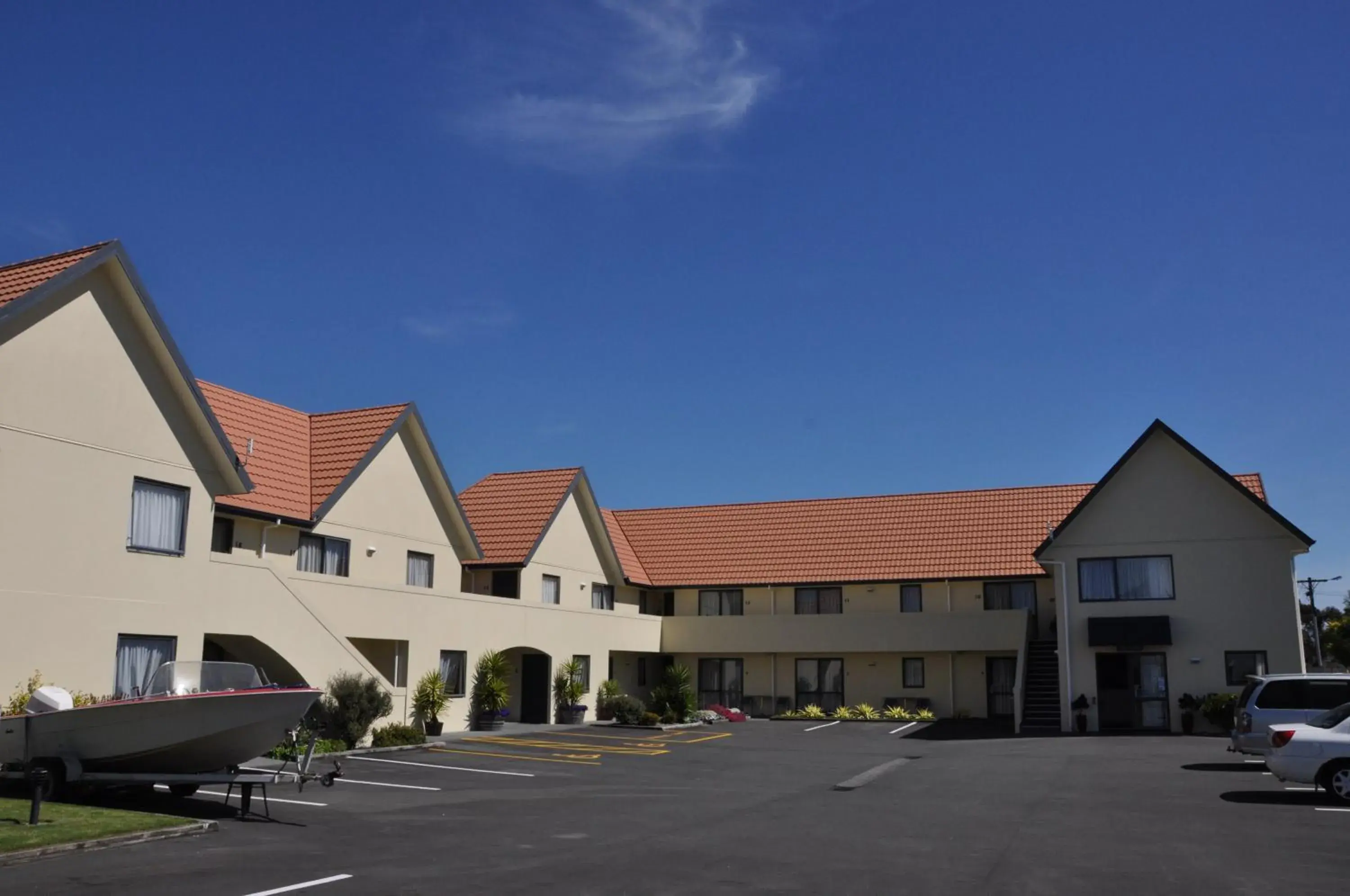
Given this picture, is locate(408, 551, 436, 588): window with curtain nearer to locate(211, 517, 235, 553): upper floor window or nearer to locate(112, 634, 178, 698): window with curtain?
locate(211, 517, 235, 553): upper floor window

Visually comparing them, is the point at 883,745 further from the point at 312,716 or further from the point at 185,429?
the point at 185,429

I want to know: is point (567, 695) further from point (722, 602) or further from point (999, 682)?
point (999, 682)

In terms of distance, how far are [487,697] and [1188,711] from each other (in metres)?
20.5

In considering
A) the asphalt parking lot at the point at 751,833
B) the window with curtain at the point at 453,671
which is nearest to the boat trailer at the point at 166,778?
the asphalt parking lot at the point at 751,833

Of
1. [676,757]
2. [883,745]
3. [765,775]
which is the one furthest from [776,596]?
[765,775]

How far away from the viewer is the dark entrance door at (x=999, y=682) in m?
41.9

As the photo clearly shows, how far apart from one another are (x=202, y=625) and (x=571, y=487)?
17.9 metres

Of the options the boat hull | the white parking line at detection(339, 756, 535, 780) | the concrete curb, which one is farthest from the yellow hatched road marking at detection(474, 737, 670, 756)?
the concrete curb

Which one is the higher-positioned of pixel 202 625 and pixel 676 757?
pixel 202 625

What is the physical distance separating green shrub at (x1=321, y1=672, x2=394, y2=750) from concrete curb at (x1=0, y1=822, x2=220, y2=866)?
11.5 meters

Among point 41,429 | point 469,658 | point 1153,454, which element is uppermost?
point 1153,454

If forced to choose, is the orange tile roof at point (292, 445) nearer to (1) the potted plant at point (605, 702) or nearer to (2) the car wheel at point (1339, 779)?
(1) the potted plant at point (605, 702)

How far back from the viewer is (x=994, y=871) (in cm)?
1198

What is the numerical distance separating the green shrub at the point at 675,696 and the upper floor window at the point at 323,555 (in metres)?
13.1
